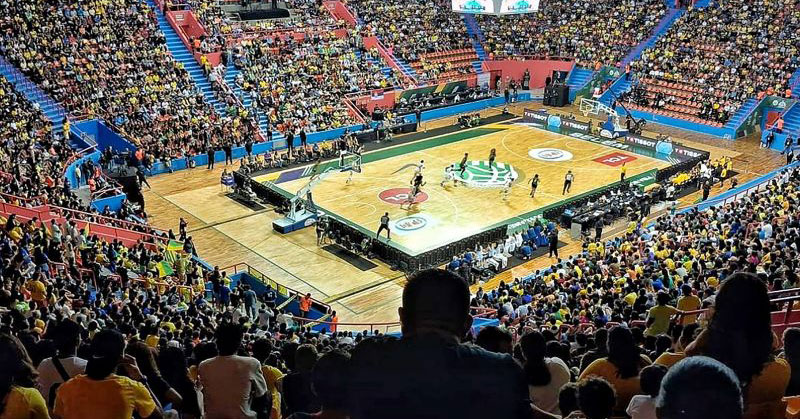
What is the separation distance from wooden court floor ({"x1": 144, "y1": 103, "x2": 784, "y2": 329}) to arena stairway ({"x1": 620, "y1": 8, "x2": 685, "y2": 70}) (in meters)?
12.9

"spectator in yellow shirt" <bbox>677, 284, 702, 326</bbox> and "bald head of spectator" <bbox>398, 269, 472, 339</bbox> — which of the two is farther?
"spectator in yellow shirt" <bbox>677, 284, 702, 326</bbox>

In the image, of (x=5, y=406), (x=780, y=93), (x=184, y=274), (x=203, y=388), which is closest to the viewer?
(x=5, y=406)

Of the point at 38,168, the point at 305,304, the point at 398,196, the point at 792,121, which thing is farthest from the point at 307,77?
the point at 792,121

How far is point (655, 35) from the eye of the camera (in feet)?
155

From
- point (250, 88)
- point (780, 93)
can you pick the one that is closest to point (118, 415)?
point (250, 88)

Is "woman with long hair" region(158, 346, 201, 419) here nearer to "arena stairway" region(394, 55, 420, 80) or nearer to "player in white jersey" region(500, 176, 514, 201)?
"player in white jersey" region(500, 176, 514, 201)

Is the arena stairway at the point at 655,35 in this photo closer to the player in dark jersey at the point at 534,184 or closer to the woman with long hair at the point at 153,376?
the player in dark jersey at the point at 534,184

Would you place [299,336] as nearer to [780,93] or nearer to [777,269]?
[777,269]

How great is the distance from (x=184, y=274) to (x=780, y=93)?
32591mm

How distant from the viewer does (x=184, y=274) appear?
21.1 m

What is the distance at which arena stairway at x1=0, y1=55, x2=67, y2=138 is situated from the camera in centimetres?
3284

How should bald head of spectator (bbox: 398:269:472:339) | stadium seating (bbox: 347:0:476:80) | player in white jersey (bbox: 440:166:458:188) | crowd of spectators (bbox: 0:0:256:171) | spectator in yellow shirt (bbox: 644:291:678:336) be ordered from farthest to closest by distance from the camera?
stadium seating (bbox: 347:0:476:80)
crowd of spectators (bbox: 0:0:256:171)
player in white jersey (bbox: 440:166:458:188)
spectator in yellow shirt (bbox: 644:291:678:336)
bald head of spectator (bbox: 398:269:472:339)

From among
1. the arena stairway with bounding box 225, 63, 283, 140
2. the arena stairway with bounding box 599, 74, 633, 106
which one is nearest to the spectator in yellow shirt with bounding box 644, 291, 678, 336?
the arena stairway with bounding box 225, 63, 283, 140

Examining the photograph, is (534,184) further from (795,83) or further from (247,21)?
(247,21)
